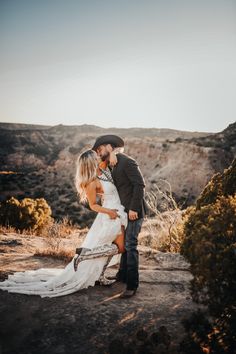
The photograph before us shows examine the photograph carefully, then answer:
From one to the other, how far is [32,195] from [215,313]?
30.5 metres

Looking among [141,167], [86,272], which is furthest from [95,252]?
[141,167]

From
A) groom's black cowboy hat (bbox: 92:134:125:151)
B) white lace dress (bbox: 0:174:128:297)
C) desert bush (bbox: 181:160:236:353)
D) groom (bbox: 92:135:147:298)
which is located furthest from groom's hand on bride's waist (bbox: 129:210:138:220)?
desert bush (bbox: 181:160:236:353)

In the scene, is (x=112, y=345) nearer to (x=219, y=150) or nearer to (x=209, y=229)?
(x=209, y=229)

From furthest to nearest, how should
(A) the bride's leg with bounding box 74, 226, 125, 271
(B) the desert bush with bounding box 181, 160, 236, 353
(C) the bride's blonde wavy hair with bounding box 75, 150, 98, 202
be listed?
(A) the bride's leg with bounding box 74, 226, 125, 271, (C) the bride's blonde wavy hair with bounding box 75, 150, 98, 202, (B) the desert bush with bounding box 181, 160, 236, 353

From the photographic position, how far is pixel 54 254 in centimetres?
614

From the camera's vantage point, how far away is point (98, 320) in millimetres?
3318

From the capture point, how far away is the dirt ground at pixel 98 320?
2881 millimetres

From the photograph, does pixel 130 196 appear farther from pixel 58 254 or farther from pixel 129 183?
pixel 58 254

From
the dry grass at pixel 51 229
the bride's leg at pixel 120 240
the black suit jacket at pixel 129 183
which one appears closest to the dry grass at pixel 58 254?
the dry grass at pixel 51 229

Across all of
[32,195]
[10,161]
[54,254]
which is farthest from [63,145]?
[54,254]

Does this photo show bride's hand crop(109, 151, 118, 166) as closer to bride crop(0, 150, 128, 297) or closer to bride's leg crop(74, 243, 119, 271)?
bride crop(0, 150, 128, 297)

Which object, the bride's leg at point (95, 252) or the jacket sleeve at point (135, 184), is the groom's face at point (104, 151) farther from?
the bride's leg at point (95, 252)

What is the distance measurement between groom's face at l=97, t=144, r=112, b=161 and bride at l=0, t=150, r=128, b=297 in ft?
0.33

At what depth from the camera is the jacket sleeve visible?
402 centimetres
